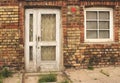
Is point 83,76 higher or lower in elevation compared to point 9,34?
lower

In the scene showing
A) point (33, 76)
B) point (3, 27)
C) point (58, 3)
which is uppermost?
point (58, 3)

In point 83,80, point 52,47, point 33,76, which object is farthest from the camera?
point 52,47

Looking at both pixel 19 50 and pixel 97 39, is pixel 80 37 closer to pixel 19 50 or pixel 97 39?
pixel 97 39

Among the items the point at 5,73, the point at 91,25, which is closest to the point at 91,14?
the point at 91,25

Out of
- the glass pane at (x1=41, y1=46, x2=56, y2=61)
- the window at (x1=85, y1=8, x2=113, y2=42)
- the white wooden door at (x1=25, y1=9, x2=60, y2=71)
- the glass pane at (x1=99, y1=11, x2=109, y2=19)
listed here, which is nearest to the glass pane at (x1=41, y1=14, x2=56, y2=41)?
the white wooden door at (x1=25, y1=9, x2=60, y2=71)

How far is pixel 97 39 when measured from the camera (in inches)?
461

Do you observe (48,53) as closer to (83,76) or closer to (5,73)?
(5,73)

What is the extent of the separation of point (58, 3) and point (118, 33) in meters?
2.31

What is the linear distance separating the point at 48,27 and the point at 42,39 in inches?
18.1

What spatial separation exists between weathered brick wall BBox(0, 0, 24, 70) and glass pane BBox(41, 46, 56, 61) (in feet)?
2.94

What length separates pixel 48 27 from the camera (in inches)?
455

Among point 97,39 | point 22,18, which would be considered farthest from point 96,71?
point 22,18

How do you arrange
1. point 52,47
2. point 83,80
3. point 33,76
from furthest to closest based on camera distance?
point 52,47, point 33,76, point 83,80

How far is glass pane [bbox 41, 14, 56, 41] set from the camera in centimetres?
1154
